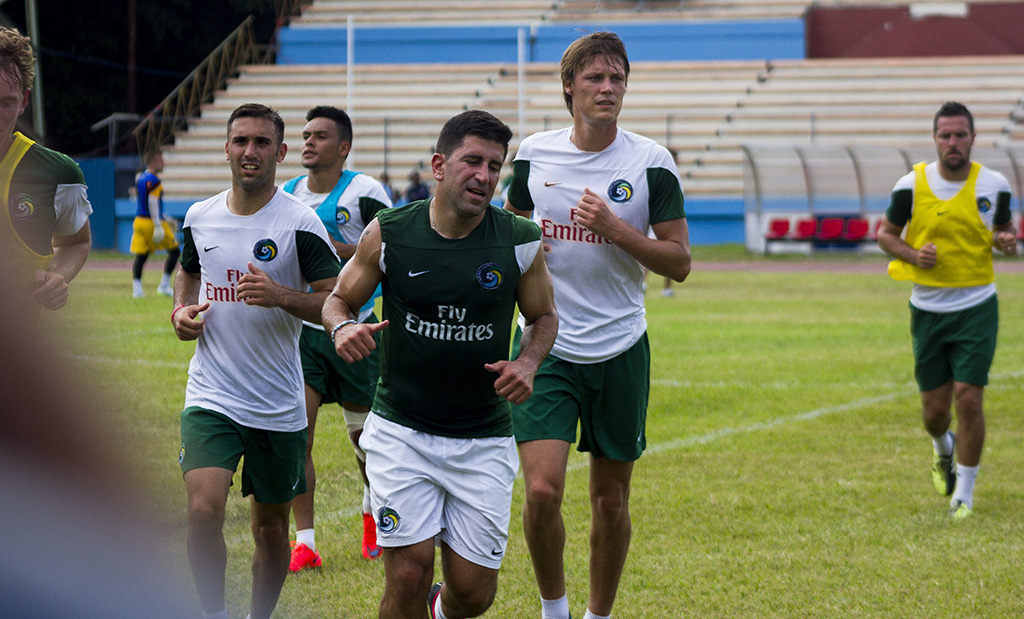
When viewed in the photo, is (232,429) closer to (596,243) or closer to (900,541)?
(596,243)

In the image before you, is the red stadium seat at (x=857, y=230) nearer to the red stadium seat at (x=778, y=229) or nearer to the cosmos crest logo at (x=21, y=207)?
the red stadium seat at (x=778, y=229)

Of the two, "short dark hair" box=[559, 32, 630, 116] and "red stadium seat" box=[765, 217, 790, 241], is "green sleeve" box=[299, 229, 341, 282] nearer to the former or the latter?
"short dark hair" box=[559, 32, 630, 116]

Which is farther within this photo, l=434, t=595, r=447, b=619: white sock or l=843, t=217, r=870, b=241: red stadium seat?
l=843, t=217, r=870, b=241: red stadium seat

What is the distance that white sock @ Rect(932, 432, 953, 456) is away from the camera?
23.8ft

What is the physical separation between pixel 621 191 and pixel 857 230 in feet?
90.9

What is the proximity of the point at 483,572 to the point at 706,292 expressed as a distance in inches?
716

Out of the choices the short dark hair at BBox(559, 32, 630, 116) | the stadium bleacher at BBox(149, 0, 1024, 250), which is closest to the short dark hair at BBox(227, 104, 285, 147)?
the short dark hair at BBox(559, 32, 630, 116)

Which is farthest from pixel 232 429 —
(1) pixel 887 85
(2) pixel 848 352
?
(1) pixel 887 85

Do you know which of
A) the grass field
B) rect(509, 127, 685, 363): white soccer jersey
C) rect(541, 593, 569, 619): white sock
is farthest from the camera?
rect(509, 127, 685, 363): white soccer jersey

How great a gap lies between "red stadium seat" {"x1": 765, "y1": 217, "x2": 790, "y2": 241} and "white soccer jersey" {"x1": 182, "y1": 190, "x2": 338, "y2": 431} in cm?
2812

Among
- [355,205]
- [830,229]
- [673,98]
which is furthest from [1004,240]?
[673,98]

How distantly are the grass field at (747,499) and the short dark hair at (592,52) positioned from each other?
6.55ft

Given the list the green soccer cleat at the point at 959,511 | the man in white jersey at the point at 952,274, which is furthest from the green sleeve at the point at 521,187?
the green soccer cleat at the point at 959,511

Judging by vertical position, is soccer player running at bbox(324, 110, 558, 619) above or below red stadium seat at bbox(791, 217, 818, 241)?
above
